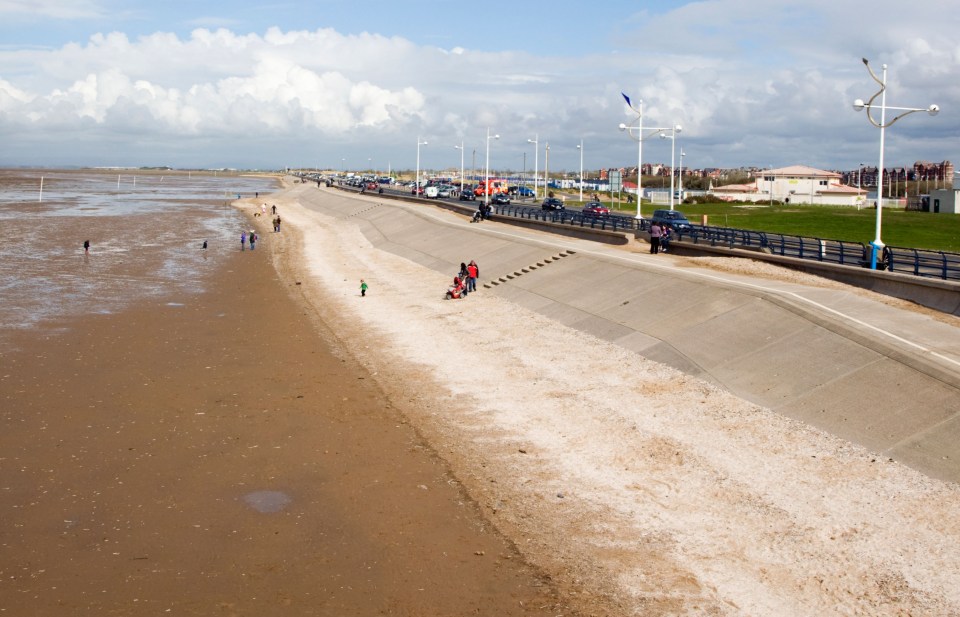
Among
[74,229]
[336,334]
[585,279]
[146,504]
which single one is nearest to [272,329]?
→ [336,334]

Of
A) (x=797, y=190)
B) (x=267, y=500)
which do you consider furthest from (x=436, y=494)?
(x=797, y=190)

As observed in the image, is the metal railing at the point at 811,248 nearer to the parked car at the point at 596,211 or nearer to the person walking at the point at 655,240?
the parked car at the point at 596,211

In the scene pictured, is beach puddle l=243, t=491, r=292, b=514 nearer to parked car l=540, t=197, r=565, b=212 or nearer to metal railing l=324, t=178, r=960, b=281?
metal railing l=324, t=178, r=960, b=281

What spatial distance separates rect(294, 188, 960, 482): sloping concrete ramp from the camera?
17.8 m

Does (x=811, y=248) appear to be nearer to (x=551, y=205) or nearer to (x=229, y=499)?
(x=229, y=499)

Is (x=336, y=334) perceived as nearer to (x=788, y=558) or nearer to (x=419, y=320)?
(x=419, y=320)

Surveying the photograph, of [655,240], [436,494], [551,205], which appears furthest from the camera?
[551,205]

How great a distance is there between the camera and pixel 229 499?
50.1 feet

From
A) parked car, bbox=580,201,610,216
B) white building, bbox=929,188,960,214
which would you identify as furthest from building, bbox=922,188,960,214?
parked car, bbox=580,201,610,216

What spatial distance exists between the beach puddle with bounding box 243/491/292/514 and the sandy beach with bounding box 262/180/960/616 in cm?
324

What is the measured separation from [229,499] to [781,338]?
587 inches

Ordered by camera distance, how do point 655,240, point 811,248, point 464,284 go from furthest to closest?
1. point 655,240
2. point 464,284
3. point 811,248

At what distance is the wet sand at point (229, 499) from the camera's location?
39.5 ft

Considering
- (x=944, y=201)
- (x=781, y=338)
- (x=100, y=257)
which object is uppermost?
(x=944, y=201)
